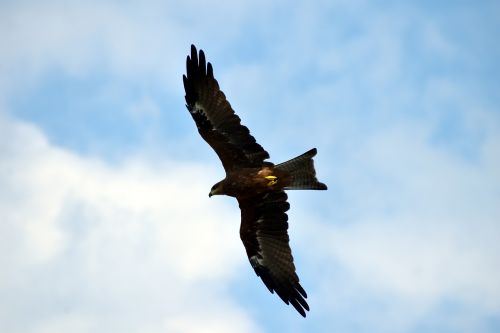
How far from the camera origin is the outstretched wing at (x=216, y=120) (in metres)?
15.4

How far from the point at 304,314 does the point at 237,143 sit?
3.25 meters

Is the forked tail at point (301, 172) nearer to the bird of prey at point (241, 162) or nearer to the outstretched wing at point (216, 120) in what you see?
the bird of prey at point (241, 162)

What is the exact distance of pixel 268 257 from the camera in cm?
1641

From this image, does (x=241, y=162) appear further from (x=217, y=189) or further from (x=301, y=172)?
(x=301, y=172)

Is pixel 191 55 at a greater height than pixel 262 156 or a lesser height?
greater

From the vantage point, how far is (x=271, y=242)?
1633cm

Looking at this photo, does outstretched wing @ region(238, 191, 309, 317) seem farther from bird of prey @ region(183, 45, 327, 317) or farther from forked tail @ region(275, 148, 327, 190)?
forked tail @ region(275, 148, 327, 190)

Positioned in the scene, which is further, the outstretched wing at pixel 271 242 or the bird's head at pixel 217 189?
the outstretched wing at pixel 271 242

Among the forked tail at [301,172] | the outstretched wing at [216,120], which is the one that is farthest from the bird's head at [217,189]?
the forked tail at [301,172]

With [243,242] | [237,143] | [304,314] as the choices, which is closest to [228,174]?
[237,143]

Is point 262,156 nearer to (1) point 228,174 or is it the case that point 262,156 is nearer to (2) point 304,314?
(1) point 228,174

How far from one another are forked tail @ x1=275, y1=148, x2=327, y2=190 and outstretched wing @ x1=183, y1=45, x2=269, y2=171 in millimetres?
471

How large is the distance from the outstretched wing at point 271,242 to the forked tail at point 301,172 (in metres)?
0.43

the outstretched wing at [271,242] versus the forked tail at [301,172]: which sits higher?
the forked tail at [301,172]
